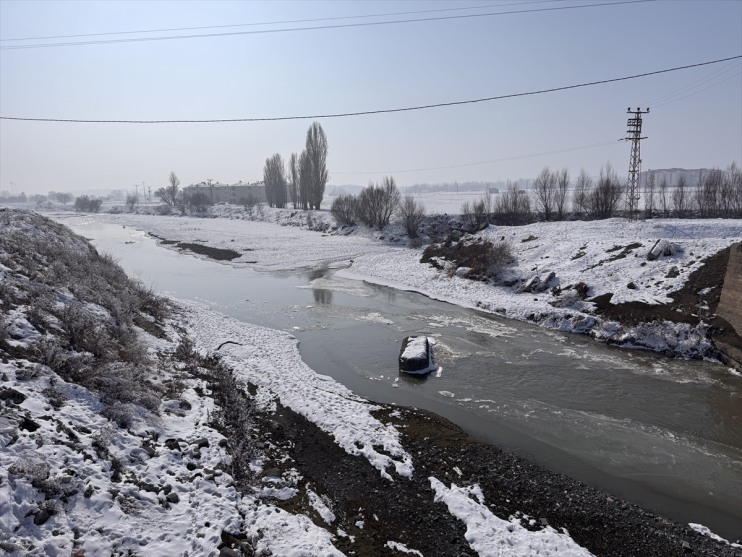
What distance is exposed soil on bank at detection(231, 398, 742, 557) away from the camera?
728 cm

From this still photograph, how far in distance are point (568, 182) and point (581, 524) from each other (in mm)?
49635

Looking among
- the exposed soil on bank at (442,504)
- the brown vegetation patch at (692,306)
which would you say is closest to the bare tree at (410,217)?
the brown vegetation patch at (692,306)

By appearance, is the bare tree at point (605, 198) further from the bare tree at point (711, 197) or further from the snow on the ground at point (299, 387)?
the snow on the ground at point (299, 387)

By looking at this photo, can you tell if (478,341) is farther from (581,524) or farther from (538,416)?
(581,524)

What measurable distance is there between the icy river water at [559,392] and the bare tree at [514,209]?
28.3 m

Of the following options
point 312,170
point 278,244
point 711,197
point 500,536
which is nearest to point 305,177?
point 312,170

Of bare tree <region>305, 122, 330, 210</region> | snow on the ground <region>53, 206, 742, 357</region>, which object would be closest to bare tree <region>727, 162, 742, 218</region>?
snow on the ground <region>53, 206, 742, 357</region>

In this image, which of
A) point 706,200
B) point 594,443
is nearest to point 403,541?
point 594,443

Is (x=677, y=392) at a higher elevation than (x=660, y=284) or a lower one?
lower

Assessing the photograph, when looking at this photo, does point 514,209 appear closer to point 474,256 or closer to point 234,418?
point 474,256

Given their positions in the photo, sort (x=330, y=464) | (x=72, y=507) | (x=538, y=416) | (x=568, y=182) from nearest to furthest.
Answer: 1. (x=72, y=507)
2. (x=330, y=464)
3. (x=538, y=416)
4. (x=568, y=182)

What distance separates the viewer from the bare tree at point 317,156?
7730 cm

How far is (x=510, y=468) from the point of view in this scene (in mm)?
9430

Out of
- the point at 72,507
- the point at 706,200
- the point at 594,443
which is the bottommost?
the point at 594,443
